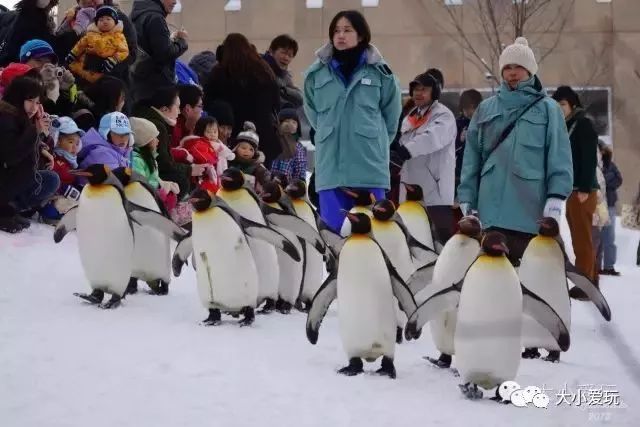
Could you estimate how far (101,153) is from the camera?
8.27 meters

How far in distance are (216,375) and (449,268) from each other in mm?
1321

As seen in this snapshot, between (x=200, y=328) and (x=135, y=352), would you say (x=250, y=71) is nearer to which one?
(x=200, y=328)

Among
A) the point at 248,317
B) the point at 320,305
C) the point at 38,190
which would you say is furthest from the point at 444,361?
the point at 38,190

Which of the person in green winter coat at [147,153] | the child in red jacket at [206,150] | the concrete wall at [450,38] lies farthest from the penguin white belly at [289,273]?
the concrete wall at [450,38]

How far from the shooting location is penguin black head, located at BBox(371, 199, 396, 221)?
5809mm

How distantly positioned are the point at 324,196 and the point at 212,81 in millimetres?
3302

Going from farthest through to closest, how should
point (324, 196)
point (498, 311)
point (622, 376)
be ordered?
point (324, 196) < point (622, 376) < point (498, 311)

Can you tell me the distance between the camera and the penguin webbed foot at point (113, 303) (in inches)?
235

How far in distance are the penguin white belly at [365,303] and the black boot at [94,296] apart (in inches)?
63.6

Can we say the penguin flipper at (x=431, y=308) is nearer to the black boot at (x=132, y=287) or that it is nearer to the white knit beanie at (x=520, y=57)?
the white knit beanie at (x=520, y=57)

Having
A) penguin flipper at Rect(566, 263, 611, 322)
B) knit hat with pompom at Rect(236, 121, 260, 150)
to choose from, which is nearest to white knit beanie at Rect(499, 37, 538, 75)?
penguin flipper at Rect(566, 263, 611, 322)

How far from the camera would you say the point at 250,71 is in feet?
31.1

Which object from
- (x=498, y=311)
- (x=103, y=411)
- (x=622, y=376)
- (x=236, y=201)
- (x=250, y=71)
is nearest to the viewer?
(x=103, y=411)

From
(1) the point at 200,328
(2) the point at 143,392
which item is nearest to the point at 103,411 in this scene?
(2) the point at 143,392
